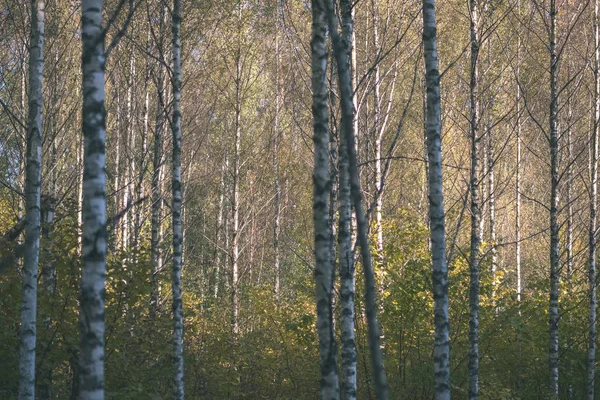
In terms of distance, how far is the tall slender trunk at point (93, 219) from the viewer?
362cm

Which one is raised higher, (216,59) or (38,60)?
(216,59)

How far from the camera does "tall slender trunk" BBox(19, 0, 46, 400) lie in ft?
20.6

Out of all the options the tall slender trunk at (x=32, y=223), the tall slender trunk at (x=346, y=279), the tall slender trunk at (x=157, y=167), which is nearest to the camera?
the tall slender trunk at (x=346, y=279)

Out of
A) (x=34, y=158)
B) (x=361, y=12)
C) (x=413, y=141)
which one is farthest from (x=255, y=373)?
(x=413, y=141)

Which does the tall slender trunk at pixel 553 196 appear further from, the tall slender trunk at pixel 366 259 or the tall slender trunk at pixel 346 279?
the tall slender trunk at pixel 366 259

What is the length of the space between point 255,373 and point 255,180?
377 inches

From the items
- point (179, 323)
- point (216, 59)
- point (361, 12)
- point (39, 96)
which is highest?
point (361, 12)

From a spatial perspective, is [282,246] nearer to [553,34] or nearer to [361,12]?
[361,12]

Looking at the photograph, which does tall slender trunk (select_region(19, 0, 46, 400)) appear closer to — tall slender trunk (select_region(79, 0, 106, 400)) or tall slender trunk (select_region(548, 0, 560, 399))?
tall slender trunk (select_region(79, 0, 106, 400))

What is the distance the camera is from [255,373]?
520 inches

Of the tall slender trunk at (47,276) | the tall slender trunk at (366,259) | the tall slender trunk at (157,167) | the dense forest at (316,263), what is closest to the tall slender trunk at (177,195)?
the dense forest at (316,263)

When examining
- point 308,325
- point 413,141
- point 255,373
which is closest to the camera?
point 308,325

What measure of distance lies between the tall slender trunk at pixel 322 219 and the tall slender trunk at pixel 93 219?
1.42 m

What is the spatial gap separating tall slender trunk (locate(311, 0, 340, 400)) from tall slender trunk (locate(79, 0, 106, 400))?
1.42 meters
